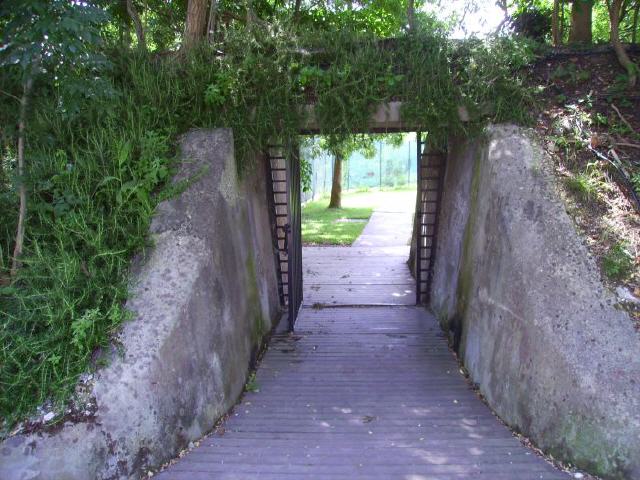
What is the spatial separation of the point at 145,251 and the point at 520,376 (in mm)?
3152

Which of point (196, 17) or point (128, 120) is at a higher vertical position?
point (196, 17)

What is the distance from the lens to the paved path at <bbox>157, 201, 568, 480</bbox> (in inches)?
136

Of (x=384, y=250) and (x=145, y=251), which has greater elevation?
(x=145, y=251)

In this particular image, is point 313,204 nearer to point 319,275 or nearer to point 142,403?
point 319,275

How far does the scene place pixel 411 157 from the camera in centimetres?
3156

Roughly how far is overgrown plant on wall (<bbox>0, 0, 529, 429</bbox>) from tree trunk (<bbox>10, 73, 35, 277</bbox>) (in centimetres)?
3

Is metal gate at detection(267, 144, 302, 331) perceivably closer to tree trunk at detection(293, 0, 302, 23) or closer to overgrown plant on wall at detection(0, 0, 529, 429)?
overgrown plant on wall at detection(0, 0, 529, 429)

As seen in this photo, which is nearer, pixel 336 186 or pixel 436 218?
pixel 436 218

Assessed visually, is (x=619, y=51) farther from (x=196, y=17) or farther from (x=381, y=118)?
(x=196, y=17)

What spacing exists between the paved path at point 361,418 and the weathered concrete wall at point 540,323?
0.30 metres

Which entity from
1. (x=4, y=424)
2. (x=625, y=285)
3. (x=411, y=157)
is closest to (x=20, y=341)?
(x=4, y=424)

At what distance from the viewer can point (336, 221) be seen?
1714 cm

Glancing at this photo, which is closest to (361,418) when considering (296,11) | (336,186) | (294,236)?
(294,236)

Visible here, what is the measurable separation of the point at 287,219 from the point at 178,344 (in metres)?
3.57
